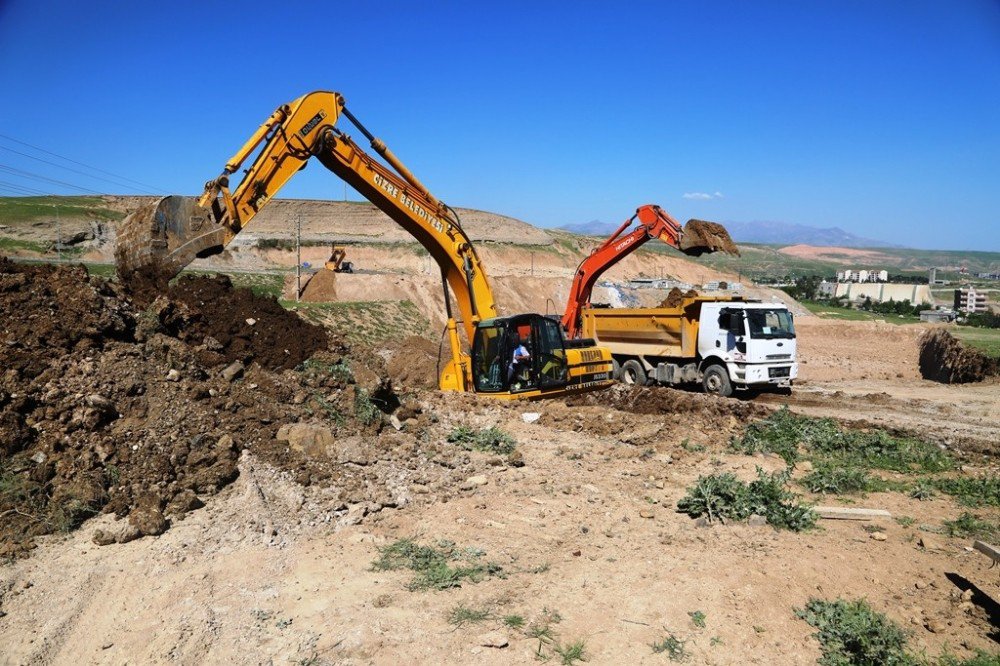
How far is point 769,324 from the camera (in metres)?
15.6

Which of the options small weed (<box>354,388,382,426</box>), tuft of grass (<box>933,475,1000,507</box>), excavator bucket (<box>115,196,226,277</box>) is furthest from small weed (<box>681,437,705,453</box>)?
excavator bucket (<box>115,196,226,277</box>)

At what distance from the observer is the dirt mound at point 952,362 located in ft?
62.7

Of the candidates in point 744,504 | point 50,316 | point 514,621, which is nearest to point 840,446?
point 744,504

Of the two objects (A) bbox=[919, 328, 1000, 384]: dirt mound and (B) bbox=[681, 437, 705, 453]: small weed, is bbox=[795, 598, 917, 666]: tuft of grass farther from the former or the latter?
(A) bbox=[919, 328, 1000, 384]: dirt mound

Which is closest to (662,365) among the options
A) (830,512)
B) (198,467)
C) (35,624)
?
(830,512)

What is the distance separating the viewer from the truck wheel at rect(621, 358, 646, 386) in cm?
1780

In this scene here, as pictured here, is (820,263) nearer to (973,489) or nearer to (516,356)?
(516,356)

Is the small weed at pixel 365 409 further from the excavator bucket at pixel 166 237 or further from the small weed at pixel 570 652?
the small weed at pixel 570 652

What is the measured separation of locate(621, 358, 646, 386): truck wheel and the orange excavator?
1.75m

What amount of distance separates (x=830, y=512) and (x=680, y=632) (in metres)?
3.50

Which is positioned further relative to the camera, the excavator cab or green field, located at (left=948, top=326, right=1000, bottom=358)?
green field, located at (left=948, top=326, right=1000, bottom=358)

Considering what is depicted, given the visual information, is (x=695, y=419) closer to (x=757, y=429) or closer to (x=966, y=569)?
(x=757, y=429)

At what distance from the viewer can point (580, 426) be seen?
501 inches

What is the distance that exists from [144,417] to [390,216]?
19.8ft
